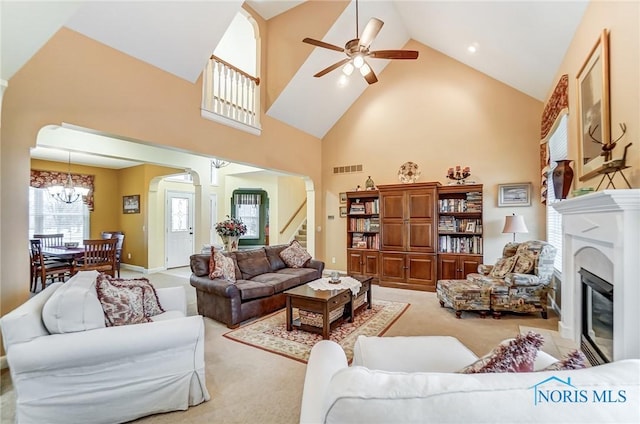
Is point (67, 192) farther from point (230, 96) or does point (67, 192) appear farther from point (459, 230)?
point (459, 230)

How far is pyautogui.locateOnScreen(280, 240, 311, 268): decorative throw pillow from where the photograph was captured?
496cm

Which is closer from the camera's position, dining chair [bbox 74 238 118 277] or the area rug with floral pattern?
the area rug with floral pattern

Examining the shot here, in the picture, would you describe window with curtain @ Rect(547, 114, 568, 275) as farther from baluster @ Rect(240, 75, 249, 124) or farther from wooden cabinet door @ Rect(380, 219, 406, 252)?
baluster @ Rect(240, 75, 249, 124)

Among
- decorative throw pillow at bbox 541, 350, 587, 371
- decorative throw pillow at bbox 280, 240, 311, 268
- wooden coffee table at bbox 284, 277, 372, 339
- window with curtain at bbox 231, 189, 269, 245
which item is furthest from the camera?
window with curtain at bbox 231, 189, 269, 245

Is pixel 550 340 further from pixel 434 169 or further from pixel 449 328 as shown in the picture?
pixel 434 169

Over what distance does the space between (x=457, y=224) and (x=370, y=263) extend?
5.89ft

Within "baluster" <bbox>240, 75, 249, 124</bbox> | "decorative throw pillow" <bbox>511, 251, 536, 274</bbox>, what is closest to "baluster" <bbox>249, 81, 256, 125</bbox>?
"baluster" <bbox>240, 75, 249, 124</bbox>

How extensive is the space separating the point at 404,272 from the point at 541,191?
8.42 ft

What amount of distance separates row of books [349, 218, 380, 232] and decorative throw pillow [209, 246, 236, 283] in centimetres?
305

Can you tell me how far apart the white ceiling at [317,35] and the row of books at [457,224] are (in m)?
2.28

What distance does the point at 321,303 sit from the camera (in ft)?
9.95

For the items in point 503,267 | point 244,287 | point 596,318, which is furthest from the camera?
point 503,267

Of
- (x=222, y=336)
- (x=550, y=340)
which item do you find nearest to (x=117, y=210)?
(x=222, y=336)

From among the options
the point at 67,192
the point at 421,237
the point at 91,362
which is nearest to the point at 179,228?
the point at 67,192
